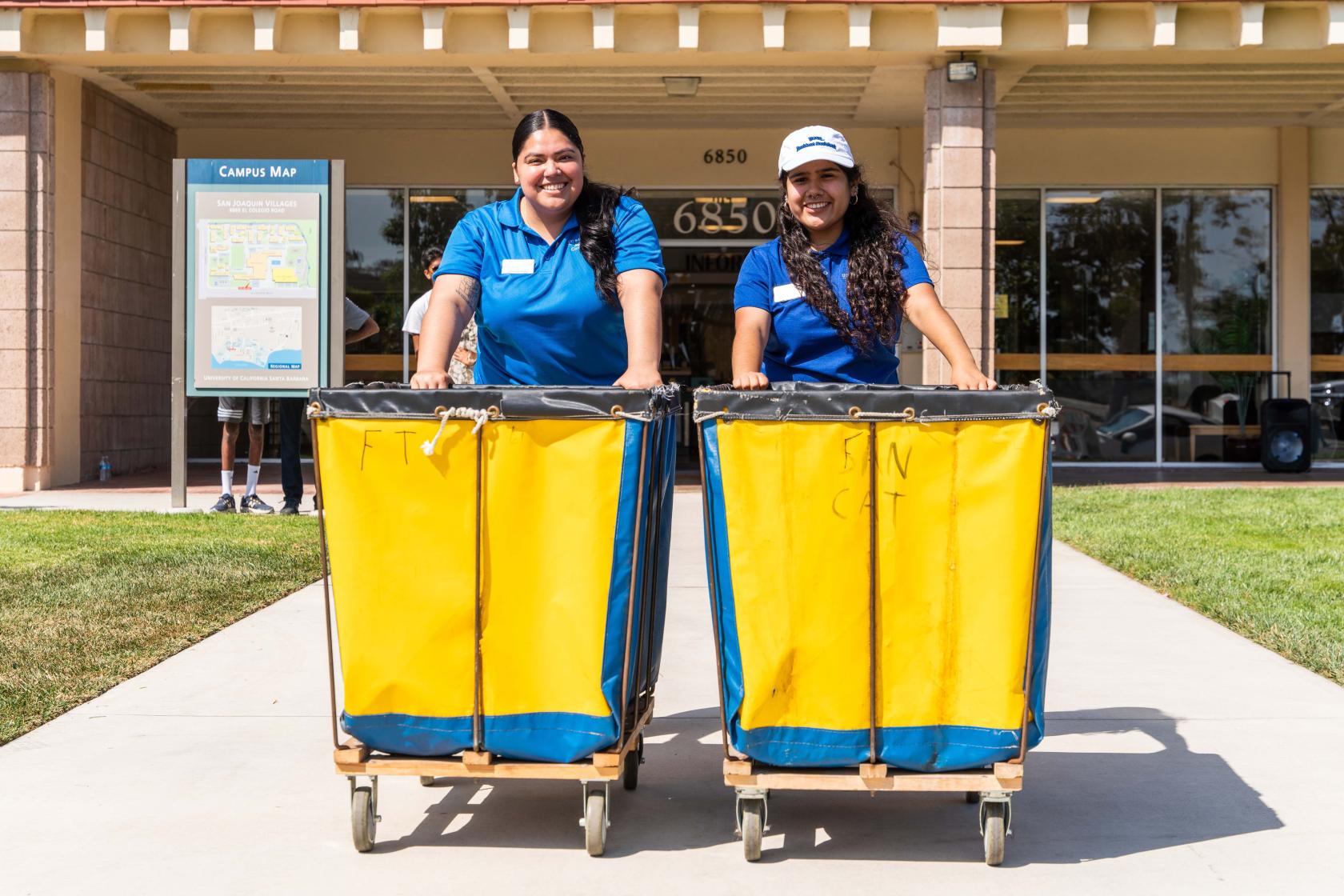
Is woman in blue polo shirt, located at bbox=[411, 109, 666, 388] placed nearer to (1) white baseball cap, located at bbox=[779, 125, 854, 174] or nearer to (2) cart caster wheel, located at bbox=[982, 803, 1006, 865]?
(1) white baseball cap, located at bbox=[779, 125, 854, 174]

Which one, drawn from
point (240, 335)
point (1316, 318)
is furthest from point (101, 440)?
point (1316, 318)

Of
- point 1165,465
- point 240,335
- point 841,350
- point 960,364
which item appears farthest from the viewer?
point 1165,465

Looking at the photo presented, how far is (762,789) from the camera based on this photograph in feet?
10.9

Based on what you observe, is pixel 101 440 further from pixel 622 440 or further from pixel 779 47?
pixel 622 440

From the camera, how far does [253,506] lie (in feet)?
34.6

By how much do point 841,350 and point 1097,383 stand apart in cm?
1357

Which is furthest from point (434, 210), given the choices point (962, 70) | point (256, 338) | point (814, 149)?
point (814, 149)

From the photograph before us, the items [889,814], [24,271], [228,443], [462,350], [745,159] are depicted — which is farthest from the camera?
[745,159]

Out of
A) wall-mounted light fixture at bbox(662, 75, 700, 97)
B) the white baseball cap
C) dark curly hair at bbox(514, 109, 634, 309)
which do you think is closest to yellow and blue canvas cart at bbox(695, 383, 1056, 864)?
dark curly hair at bbox(514, 109, 634, 309)

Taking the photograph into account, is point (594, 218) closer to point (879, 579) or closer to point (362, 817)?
point (879, 579)

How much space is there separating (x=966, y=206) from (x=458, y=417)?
31.7 feet

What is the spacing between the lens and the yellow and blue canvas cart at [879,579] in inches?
128

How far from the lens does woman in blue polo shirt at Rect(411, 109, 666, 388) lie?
376cm

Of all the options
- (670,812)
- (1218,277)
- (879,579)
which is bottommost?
(670,812)
